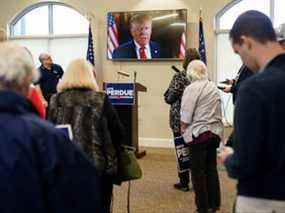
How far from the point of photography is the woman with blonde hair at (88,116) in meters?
2.82

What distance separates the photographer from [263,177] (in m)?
1.72

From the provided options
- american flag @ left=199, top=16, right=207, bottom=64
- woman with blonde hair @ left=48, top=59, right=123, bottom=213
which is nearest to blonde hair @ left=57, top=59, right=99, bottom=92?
woman with blonde hair @ left=48, top=59, right=123, bottom=213

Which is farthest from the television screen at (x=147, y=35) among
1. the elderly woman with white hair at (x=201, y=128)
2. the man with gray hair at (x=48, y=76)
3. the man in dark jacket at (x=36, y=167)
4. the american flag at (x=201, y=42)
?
the man in dark jacket at (x=36, y=167)

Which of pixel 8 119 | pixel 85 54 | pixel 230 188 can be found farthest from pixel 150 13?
pixel 8 119

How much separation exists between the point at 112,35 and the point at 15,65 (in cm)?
721

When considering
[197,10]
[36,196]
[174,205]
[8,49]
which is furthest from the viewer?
[197,10]

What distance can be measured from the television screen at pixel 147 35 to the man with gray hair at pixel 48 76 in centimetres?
118

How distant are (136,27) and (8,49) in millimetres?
6998

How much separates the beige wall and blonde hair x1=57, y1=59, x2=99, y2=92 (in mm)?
5362

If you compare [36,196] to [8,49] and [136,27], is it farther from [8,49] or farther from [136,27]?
[136,27]

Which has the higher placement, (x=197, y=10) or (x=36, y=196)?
(x=197, y=10)

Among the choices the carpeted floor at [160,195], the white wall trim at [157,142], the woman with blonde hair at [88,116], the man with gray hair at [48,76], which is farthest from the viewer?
the white wall trim at [157,142]

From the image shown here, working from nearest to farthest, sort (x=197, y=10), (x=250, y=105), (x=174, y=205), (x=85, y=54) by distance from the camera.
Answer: (x=250, y=105) → (x=174, y=205) → (x=197, y=10) → (x=85, y=54)

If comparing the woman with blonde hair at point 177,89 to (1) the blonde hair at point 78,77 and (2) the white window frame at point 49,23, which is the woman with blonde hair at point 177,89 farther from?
(2) the white window frame at point 49,23
